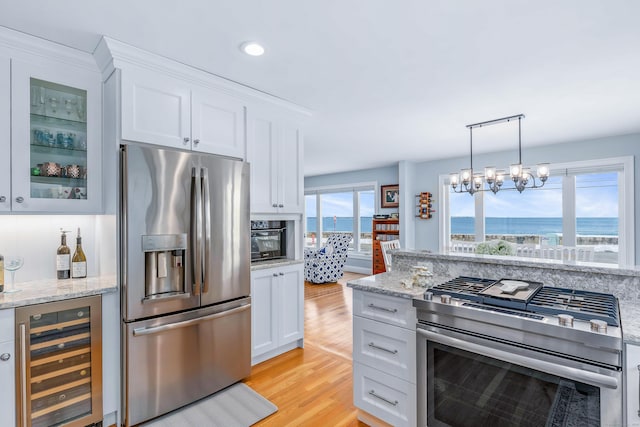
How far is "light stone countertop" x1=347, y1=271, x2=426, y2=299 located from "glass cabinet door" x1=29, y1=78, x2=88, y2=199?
1.98 metres

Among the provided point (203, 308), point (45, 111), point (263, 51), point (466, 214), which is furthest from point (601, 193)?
point (45, 111)

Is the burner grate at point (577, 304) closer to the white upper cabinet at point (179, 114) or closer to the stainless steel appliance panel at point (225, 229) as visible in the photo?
the stainless steel appliance panel at point (225, 229)

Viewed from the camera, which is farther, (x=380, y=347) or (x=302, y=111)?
(x=302, y=111)

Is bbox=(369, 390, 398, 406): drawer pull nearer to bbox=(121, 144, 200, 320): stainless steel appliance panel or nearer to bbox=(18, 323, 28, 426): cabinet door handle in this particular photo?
bbox=(121, 144, 200, 320): stainless steel appliance panel

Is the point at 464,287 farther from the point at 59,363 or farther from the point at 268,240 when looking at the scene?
the point at 59,363

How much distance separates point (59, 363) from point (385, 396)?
1.93 meters

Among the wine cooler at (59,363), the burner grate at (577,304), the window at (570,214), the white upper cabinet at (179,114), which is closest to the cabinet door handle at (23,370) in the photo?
the wine cooler at (59,363)

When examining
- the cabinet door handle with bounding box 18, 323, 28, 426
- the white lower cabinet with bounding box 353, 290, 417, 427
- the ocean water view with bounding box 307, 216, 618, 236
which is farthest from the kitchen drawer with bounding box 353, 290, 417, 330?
the ocean water view with bounding box 307, 216, 618, 236

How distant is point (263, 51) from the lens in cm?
218

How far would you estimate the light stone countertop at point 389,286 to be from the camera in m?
1.86

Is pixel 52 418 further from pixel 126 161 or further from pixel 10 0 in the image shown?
pixel 10 0

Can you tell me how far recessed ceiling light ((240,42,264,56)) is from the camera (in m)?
2.09

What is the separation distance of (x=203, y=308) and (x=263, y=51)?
1.84 metres

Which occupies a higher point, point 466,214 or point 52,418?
point 466,214
